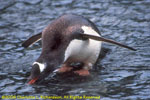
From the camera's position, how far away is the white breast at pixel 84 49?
22.4 feet

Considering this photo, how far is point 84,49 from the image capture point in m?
7.14

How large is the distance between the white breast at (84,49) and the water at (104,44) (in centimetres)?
31

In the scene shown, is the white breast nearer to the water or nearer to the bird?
the bird

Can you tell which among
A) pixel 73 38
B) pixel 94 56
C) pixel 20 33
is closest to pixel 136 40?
pixel 94 56

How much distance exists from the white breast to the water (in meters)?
0.31

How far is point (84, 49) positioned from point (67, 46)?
0.63 m

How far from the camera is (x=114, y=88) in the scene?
6301mm

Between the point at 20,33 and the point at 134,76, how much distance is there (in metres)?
3.75

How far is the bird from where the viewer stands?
19.9 ft

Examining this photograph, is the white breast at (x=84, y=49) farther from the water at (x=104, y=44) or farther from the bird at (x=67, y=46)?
the water at (x=104, y=44)

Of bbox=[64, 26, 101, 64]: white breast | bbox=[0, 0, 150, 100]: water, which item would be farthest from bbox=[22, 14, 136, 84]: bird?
bbox=[0, 0, 150, 100]: water

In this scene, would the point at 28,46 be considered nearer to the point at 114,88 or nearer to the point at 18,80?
the point at 18,80

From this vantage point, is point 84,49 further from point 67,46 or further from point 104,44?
point 104,44

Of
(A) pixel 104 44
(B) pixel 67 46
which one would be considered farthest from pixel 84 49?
(A) pixel 104 44
